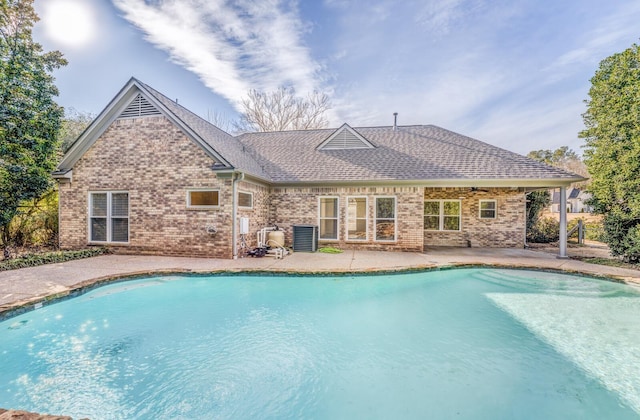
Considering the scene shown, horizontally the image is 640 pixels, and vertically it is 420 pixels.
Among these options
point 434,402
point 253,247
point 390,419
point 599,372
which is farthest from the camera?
point 253,247

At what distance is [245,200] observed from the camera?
32.1 ft

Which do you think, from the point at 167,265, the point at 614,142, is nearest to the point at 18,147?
the point at 167,265

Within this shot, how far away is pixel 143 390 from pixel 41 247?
11.7 metres

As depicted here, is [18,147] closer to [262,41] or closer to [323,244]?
[262,41]

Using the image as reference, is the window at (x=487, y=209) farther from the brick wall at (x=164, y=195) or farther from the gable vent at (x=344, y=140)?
the gable vent at (x=344, y=140)

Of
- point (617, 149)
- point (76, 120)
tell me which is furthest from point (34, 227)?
point (617, 149)

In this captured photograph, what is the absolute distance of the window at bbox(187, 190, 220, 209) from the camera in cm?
914

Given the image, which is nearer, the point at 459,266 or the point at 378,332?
the point at 378,332

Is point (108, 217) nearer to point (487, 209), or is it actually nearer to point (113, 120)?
point (113, 120)

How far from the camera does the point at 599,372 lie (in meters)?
3.57

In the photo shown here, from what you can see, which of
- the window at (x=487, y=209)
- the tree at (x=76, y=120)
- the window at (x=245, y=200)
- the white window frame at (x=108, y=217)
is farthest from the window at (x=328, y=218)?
the tree at (x=76, y=120)

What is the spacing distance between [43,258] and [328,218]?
→ 908 cm

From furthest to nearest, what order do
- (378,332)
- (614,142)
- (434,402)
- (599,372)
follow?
(614,142) → (378,332) → (599,372) → (434,402)

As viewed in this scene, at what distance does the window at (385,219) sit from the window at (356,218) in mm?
560
